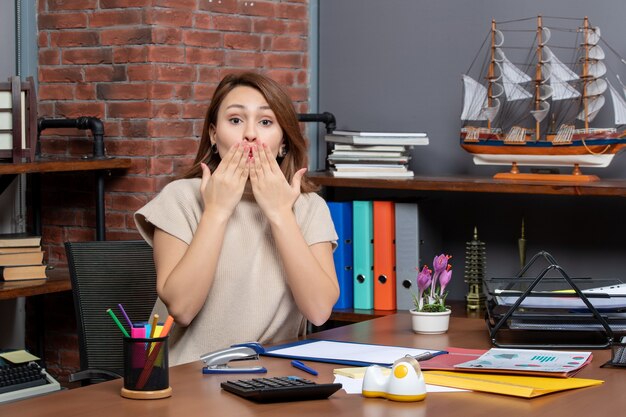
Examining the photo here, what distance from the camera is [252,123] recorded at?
2391 millimetres

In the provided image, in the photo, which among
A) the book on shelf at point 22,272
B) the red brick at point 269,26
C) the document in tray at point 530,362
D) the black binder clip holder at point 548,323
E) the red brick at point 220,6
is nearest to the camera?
the document in tray at point 530,362

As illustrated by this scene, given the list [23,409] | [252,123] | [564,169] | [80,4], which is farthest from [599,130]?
[23,409]

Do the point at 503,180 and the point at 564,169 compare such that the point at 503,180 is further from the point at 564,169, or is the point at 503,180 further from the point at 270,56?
the point at 270,56

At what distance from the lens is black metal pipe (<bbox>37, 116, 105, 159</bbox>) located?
325 centimetres

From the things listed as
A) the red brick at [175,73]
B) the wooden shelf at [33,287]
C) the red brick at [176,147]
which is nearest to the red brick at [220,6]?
the red brick at [175,73]

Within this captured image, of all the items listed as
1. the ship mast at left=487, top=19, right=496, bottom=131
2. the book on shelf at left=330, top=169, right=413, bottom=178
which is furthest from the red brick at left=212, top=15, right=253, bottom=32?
the ship mast at left=487, top=19, right=496, bottom=131

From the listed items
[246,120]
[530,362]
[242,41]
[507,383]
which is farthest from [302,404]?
[242,41]

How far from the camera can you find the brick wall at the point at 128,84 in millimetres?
3285

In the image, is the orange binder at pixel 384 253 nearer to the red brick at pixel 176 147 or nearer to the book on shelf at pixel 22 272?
the red brick at pixel 176 147

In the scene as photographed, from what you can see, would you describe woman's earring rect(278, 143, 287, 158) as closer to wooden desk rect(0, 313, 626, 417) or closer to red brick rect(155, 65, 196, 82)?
wooden desk rect(0, 313, 626, 417)

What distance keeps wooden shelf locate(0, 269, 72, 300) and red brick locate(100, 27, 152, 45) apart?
2.60 ft

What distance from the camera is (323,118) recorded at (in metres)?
3.62

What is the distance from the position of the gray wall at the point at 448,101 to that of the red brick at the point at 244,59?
0.30 m

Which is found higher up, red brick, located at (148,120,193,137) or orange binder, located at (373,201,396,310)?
red brick, located at (148,120,193,137)
